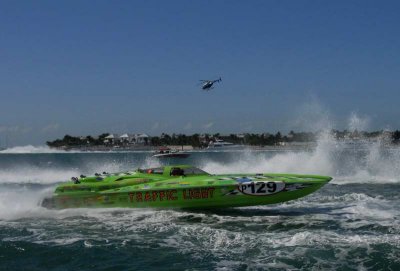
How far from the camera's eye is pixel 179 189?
1705cm

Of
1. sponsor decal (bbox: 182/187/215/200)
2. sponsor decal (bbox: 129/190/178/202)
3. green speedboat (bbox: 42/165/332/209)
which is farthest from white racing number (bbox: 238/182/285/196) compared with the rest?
sponsor decal (bbox: 129/190/178/202)

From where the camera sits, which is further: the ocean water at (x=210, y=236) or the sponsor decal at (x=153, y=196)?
the sponsor decal at (x=153, y=196)

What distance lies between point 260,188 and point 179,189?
109 inches

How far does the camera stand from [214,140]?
193750 millimetres

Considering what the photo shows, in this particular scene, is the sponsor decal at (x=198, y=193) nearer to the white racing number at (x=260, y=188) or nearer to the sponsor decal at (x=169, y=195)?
the sponsor decal at (x=169, y=195)

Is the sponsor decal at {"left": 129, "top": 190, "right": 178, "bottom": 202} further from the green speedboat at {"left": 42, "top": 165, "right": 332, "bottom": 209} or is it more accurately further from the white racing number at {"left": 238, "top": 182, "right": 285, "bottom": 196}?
the white racing number at {"left": 238, "top": 182, "right": 285, "bottom": 196}

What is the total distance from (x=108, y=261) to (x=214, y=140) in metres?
183

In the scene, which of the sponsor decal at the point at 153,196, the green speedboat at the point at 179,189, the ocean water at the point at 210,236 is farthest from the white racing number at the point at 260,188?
the sponsor decal at the point at 153,196

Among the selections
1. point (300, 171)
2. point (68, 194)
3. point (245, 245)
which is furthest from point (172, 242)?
point (300, 171)

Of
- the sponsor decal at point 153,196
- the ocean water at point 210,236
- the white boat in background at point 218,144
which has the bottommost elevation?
the ocean water at point 210,236

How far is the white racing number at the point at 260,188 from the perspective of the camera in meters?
16.7

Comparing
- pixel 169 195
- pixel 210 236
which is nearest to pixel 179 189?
pixel 169 195

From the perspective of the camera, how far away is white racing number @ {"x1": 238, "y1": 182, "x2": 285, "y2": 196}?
16.7m

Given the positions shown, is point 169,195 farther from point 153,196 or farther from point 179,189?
point 153,196
